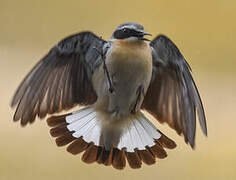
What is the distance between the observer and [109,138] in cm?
157

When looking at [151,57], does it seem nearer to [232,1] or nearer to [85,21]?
[85,21]

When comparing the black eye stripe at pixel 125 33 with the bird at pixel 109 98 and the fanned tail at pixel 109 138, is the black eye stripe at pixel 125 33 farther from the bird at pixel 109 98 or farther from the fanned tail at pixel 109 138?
the fanned tail at pixel 109 138

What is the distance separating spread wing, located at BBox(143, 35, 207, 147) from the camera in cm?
150

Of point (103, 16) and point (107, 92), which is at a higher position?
point (103, 16)

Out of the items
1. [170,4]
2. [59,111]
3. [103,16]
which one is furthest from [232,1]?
[59,111]

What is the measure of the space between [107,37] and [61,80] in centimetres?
29

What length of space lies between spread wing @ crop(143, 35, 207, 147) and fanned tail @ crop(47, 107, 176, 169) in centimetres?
6

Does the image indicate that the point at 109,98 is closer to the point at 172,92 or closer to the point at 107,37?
the point at 172,92

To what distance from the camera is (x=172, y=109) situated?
62.5 inches

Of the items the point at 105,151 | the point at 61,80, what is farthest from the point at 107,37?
the point at 105,151

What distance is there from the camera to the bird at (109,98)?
1.48 m

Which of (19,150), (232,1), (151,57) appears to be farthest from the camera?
(232,1)

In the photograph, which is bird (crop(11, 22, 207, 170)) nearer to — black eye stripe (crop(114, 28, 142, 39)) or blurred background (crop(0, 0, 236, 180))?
black eye stripe (crop(114, 28, 142, 39))

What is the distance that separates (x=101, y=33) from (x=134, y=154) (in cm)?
45
